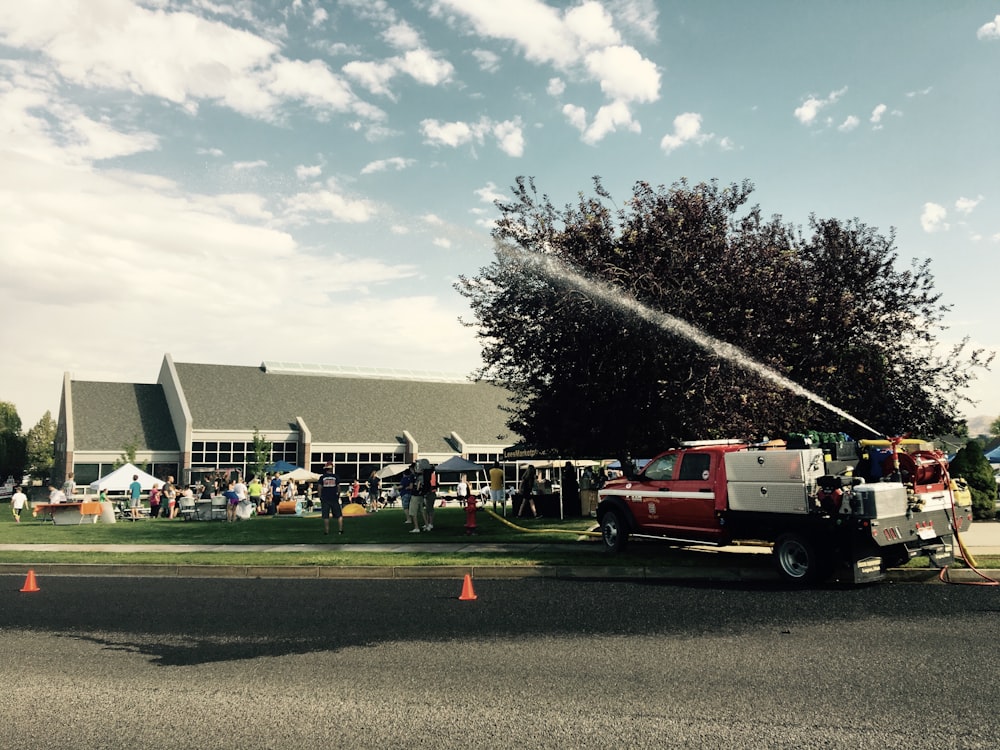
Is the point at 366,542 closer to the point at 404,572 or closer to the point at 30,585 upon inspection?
the point at 404,572

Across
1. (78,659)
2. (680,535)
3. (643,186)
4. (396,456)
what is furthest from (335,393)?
(78,659)

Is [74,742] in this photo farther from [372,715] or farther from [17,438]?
[17,438]

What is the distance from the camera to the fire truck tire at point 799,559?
1079 cm

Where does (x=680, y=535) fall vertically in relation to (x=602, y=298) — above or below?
below

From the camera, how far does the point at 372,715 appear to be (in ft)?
17.9

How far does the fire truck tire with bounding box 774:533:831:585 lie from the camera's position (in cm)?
1079

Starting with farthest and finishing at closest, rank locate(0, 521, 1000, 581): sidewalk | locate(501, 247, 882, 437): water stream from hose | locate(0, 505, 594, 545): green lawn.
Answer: locate(0, 505, 594, 545): green lawn < locate(501, 247, 882, 437): water stream from hose < locate(0, 521, 1000, 581): sidewalk

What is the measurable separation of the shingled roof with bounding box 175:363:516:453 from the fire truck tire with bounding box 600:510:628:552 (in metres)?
36.1

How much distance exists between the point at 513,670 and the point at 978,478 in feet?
59.8

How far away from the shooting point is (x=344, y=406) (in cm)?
5769

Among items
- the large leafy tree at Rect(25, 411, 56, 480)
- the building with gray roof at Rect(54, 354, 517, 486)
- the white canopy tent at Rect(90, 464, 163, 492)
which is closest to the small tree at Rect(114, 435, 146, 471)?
the building with gray roof at Rect(54, 354, 517, 486)

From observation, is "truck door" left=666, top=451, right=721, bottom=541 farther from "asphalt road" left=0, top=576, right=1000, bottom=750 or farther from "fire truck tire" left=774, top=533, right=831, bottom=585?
"asphalt road" left=0, top=576, right=1000, bottom=750

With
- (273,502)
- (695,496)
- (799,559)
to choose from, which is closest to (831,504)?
(799,559)

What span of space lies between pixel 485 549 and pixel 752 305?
8.79 m
